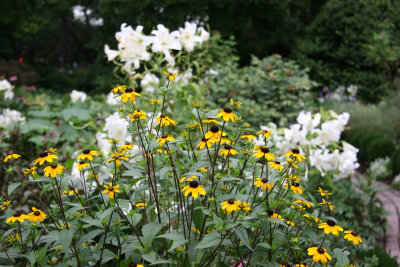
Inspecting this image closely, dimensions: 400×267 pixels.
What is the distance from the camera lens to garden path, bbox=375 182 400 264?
327cm

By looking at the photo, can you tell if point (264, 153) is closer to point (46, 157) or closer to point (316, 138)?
point (46, 157)

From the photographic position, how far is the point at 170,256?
149cm

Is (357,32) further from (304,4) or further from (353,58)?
(304,4)

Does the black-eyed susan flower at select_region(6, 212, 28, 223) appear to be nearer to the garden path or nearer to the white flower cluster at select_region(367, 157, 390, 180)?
the garden path

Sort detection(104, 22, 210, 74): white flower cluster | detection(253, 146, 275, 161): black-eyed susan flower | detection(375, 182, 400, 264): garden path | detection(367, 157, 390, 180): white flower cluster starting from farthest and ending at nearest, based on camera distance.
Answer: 1. detection(367, 157, 390, 180): white flower cluster
2. detection(375, 182, 400, 264): garden path
3. detection(104, 22, 210, 74): white flower cluster
4. detection(253, 146, 275, 161): black-eyed susan flower

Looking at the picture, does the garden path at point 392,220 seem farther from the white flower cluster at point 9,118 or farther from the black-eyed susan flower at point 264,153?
the white flower cluster at point 9,118

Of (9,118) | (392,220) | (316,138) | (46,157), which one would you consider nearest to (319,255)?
(46,157)

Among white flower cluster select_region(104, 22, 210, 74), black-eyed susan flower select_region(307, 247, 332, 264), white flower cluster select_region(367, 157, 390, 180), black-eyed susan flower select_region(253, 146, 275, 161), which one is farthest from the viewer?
white flower cluster select_region(367, 157, 390, 180)

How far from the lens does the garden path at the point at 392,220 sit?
10.7 feet

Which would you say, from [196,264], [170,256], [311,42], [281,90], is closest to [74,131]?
[281,90]

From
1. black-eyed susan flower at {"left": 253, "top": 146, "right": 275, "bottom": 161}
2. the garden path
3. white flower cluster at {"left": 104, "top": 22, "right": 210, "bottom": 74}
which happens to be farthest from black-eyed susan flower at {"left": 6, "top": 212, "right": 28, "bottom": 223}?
the garden path

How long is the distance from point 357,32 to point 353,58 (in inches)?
21.4

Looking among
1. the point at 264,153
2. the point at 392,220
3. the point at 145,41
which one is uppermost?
the point at 145,41

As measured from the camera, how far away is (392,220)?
361 centimetres
